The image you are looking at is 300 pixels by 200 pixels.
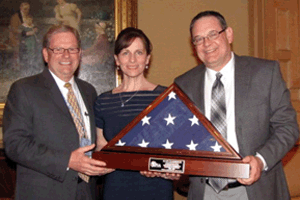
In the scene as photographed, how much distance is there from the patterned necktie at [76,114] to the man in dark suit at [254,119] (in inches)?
33.3

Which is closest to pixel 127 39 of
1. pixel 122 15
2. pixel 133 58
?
pixel 133 58

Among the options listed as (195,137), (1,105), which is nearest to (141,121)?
(195,137)

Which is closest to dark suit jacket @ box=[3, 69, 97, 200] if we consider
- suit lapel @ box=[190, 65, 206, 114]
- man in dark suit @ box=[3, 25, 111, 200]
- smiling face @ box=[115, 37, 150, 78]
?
man in dark suit @ box=[3, 25, 111, 200]

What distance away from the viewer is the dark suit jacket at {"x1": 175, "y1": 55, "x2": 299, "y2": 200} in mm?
2342

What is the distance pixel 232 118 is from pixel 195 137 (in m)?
→ 0.31

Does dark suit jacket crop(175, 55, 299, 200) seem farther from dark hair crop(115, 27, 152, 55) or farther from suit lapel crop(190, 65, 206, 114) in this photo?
dark hair crop(115, 27, 152, 55)

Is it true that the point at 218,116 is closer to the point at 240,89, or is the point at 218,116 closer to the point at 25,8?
the point at 240,89

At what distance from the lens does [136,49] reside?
294cm

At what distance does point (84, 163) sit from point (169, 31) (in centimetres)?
297

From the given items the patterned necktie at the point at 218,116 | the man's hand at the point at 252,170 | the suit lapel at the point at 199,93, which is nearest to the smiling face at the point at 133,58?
the suit lapel at the point at 199,93

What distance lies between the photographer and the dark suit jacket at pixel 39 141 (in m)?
2.51

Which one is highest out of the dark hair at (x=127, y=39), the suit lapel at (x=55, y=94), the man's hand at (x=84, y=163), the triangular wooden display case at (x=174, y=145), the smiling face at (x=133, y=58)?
the dark hair at (x=127, y=39)

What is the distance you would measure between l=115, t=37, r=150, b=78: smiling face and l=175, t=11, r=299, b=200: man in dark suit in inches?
22.6

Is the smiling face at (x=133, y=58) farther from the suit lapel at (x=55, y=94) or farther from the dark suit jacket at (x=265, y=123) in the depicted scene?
the dark suit jacket at (x=265, y=123)
